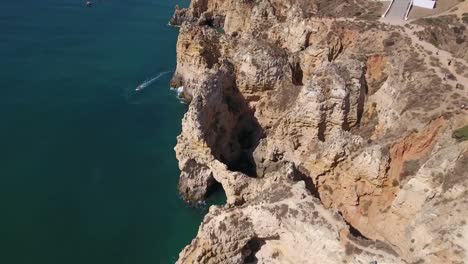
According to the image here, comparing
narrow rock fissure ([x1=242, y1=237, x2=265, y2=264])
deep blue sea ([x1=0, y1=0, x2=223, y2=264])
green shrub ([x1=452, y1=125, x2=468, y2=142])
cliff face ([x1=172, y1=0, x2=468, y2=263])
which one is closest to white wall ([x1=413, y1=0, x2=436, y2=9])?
cliff face ([x1=172, y1=0, x2=468, y2=263])

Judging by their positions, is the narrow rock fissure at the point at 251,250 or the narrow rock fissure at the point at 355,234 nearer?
the narrow rock fissure at the point at 355,234

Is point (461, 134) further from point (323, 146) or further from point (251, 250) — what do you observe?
point (251, 250)

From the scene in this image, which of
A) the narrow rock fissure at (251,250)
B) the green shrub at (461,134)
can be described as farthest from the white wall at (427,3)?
the narrow rock fissure at (251,250)

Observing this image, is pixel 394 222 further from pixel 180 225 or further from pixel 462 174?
pixel 180 225

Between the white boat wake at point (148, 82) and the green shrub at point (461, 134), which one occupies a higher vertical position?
the green shrub at point (461, 134)

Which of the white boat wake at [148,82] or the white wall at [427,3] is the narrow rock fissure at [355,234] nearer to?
the white wall at [427,3]

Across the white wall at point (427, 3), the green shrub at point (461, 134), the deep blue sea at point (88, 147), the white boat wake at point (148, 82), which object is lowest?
the deep blue sea at point (88, 147)

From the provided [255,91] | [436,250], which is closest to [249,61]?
[255,91]

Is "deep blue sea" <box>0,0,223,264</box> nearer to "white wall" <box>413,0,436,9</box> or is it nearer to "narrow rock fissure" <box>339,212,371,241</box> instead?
"narrow rock fissure" <box>339,212,371,241</box>
